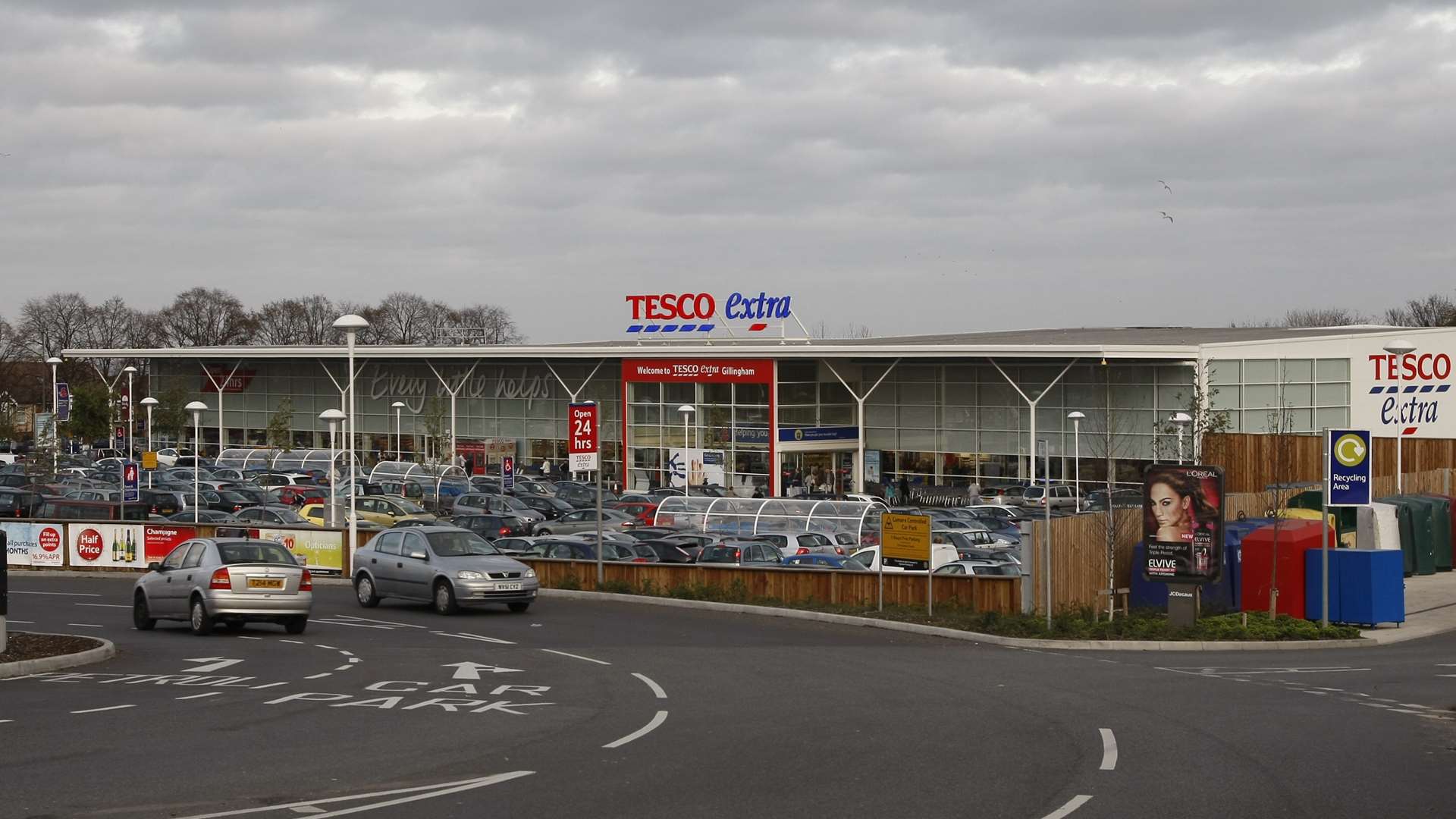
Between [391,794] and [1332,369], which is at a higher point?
[1332,369]

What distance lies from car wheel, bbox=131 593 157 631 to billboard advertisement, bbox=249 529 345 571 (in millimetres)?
9758

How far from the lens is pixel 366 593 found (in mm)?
28297

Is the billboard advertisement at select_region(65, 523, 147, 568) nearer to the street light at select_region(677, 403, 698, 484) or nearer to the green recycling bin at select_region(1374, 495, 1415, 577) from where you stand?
the street light at select_region(677, 403, 698, 484)

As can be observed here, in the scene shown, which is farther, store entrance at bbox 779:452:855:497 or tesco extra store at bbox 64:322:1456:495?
store entrance at bbox 779:452:855:497

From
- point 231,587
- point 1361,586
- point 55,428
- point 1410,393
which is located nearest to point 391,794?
point 231,587

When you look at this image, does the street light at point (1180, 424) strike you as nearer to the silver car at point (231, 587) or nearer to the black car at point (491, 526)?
the black car at point (491, 526)

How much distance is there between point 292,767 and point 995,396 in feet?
187

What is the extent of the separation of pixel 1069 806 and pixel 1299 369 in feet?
188

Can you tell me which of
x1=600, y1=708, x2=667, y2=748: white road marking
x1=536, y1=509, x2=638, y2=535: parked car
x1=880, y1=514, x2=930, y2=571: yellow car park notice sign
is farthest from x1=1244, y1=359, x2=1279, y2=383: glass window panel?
x1=600, y1=708, x2=667, y2=748: white road marking

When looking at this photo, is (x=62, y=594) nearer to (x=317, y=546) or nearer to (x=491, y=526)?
(x=317, y=546)

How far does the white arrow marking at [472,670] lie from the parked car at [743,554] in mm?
13947

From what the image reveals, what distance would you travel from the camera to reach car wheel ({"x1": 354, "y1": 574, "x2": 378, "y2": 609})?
28188 millimetres

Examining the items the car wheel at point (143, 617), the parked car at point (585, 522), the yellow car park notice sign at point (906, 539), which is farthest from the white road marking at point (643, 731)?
the parked car at point (585, 522)

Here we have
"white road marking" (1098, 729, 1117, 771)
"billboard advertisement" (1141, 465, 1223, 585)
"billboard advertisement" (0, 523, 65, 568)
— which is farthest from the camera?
"billboard advertisement" (0, 523, 65, 568)
